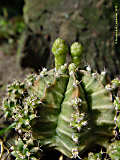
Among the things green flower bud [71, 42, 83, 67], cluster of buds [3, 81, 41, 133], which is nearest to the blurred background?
cluster of buds [3, 81, 41, 133]

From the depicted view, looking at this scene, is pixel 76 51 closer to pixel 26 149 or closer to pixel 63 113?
pixel 63 113

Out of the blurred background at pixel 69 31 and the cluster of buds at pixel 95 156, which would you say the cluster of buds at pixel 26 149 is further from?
the blurred background at pixel 69 31

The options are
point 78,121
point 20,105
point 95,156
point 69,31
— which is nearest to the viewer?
point 78,121

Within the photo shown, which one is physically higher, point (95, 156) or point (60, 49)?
point (60, 49)

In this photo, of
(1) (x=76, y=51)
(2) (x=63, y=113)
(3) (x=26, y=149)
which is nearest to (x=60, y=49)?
A: (1) (x=76, y=51)

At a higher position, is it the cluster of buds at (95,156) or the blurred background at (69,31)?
the blurred background at (69,31)

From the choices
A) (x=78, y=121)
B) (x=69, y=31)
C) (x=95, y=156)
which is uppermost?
(x=69, y=31)

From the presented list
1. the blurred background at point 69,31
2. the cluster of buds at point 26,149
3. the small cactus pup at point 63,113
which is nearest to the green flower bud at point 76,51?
the small cactus pup at point 63,113

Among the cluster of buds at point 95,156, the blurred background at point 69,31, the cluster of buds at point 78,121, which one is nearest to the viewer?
the cluster of buds at point 78,121

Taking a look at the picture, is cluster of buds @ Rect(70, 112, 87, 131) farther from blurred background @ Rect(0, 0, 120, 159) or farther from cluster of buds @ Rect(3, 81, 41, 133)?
blurred background @ Rect(0, 0, 120, 159)
